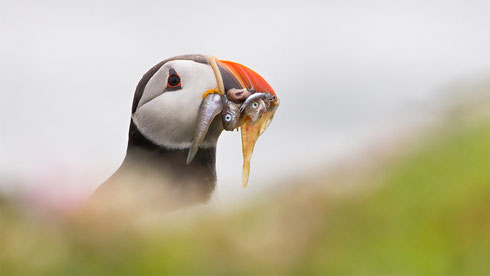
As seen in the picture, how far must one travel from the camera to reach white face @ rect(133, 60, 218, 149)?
6.32 m

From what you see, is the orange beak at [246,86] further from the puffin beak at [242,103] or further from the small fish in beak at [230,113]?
the small fish in beak at [230,113]

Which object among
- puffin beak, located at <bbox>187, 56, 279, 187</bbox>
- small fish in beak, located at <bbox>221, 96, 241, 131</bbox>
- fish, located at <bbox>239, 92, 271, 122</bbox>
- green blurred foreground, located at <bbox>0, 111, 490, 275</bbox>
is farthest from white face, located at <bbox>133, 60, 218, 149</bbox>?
green blurred foreground, located at <bbox>0, 111, 490, 275</bbox>

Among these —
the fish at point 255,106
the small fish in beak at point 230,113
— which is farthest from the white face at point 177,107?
the fish at point 255,106

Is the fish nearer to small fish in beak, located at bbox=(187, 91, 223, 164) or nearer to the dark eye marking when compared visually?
small fish in beak, located at bbox=(187, 91, 223, 164)

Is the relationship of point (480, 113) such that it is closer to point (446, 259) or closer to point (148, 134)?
point (446, 259)

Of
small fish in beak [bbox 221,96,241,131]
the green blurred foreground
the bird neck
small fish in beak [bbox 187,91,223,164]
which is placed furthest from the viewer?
small fish in beak [bbox 221,96,241,131]

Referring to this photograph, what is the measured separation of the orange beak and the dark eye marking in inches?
15.7

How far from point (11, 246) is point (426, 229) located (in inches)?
57.8

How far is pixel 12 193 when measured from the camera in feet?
7.98

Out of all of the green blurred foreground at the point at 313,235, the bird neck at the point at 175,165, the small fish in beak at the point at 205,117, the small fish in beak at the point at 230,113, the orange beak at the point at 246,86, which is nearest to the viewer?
the green blurred foreground at the point at 313,235

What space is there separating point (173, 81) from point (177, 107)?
0.94 feet

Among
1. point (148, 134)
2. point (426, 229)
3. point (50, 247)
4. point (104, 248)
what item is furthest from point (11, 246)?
point (148, 134)

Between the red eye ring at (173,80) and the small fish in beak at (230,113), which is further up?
the red eye ring at (173,80)

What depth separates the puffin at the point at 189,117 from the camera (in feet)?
20.1
